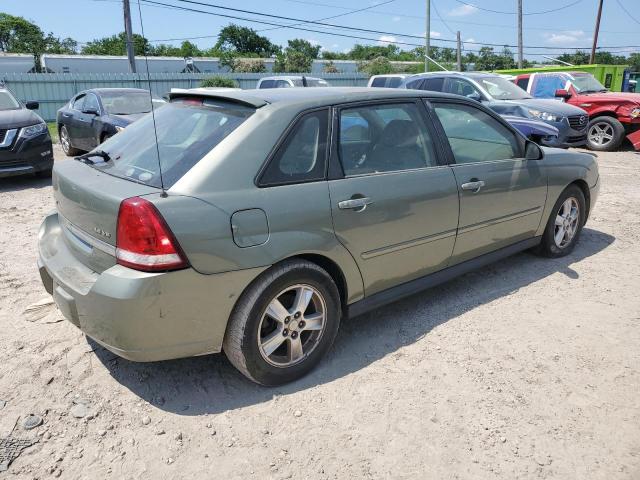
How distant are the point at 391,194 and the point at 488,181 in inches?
41.9

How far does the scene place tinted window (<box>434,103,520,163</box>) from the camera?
389cm

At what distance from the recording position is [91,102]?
10508mm

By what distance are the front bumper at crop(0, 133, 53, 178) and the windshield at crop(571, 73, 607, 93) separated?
1223 centimetres

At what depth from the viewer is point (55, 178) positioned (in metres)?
3.33

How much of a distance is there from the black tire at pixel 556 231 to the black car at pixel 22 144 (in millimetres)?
7478

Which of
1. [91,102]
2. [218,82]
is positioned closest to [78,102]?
[91,102]

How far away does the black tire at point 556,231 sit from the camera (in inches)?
190

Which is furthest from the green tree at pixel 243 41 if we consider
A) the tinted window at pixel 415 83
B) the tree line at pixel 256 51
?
the tinted window at pixel 415 83

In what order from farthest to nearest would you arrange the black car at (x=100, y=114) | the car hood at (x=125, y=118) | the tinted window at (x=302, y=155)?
the black car at (x=100, y=114), the car hood at (x=125, y=118), the tinted window at (x=302, y=155)

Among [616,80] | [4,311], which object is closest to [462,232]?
[4,311]

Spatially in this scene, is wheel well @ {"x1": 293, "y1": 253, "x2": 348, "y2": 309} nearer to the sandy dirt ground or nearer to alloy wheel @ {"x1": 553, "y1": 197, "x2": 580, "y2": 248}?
the sandy dirt ground

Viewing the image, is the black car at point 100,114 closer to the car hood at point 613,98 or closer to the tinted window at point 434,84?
the tinted window at point 434,84

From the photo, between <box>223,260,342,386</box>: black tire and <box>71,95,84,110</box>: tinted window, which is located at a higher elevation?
<box>71,95,84,110</box>: tinted window

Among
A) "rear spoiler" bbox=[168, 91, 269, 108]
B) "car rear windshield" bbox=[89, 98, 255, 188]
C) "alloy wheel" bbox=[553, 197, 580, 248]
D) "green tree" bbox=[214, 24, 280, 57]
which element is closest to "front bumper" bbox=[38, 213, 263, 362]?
"car rear windshield" bbox=[89, 98, 255, 188]
